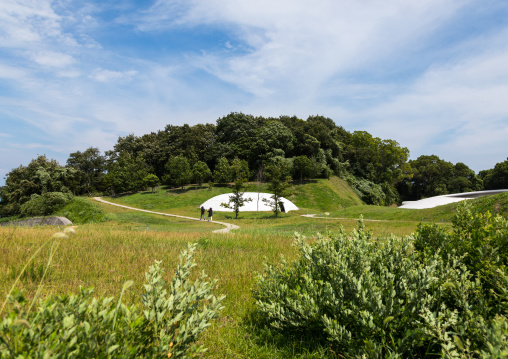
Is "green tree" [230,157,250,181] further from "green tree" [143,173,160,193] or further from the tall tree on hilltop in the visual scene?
the tall tree on hilltop

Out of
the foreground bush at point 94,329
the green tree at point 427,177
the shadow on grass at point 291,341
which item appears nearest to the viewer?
the foreground bush at point 94,329

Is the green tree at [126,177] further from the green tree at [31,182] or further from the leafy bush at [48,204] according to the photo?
the leafy bush at [48,204]

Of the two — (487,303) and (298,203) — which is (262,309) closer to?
(487,303)

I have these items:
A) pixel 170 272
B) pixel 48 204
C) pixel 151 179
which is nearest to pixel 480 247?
pixel 170 272

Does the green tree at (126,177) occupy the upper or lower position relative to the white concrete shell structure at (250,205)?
upper

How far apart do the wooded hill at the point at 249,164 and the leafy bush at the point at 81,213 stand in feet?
69.5

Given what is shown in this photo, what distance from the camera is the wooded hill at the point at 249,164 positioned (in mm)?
55656

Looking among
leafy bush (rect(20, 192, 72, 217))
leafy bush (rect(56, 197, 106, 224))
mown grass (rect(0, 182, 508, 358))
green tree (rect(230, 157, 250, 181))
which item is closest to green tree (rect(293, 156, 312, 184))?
green tree (rect(230, 157, 250, 181))

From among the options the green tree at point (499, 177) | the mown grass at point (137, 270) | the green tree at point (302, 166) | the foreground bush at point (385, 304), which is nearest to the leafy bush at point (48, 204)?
the mown grass at point (137, 270)

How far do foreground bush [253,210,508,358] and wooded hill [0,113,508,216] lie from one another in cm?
4774

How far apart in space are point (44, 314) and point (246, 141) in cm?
6437

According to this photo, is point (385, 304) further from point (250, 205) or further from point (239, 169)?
point (239, 169)

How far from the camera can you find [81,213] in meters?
30.5

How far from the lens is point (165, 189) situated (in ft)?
213
